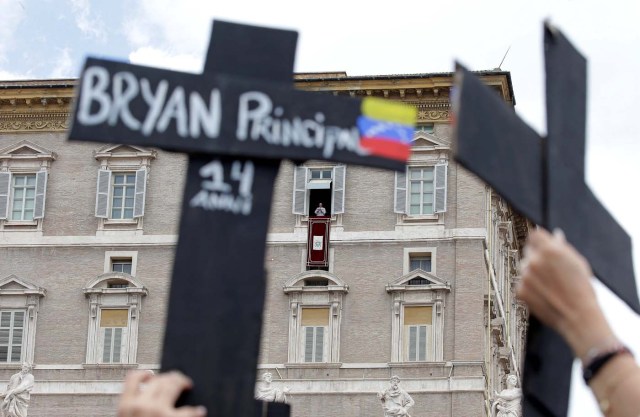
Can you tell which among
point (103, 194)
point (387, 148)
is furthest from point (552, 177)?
point (103, 194)

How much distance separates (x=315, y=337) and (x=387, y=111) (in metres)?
34.8

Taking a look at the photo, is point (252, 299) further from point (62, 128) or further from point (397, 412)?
point (62, 128)

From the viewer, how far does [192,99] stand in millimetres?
5086

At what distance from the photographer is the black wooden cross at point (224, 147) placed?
4941mm

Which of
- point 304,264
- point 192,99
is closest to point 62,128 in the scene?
point 304,264

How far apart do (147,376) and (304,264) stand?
35.8m

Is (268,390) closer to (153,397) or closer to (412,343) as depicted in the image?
(412,343)

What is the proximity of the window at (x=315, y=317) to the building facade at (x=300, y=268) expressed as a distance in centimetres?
4

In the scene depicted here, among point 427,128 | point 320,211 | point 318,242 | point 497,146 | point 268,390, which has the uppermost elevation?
point 427,128

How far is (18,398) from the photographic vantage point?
38.3m

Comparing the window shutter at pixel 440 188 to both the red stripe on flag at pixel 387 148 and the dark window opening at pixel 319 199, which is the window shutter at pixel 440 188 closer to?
the dark window opening at pixel 319 199

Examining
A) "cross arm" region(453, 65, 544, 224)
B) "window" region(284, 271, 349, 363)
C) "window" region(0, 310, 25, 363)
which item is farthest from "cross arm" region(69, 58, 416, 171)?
"window" region(0, 310, 25, 363)

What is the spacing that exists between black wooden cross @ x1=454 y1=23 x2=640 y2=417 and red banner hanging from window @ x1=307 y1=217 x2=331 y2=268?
114 ft

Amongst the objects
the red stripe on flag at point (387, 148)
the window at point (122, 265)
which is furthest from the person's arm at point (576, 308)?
the window at point (122, 265)
